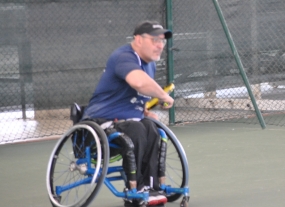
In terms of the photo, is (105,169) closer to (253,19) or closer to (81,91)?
(81,91)

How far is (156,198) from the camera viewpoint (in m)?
4.24

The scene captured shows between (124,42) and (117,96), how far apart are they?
337 cm

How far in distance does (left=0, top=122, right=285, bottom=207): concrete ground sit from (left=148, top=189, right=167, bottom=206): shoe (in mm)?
326

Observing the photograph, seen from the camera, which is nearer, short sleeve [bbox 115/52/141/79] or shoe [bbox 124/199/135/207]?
short sleeve [bbox 115/52/141/79]

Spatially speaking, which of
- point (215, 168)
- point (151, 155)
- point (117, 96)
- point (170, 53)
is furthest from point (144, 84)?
point (170, 53)

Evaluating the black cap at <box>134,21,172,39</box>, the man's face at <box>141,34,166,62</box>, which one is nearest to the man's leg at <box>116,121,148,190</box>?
the man's face at <box>141,34,166,62</box>

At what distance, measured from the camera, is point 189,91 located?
8.00 metres

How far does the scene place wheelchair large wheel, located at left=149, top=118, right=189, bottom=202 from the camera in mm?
4418

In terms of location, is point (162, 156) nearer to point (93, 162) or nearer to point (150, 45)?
point (93, 162)

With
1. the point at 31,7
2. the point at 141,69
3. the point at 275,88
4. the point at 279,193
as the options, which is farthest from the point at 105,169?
the point at 275,88

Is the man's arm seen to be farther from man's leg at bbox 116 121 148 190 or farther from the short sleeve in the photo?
man's leg at bbox 116 121 148 190

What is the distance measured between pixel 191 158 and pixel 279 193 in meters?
1.43

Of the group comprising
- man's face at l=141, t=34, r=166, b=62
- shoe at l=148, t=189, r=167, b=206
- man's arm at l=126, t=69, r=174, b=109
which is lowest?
shoe at l=148, t=189, r=167, b=206

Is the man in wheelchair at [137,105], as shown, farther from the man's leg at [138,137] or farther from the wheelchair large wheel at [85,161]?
the wheelchair large wheel at [85,161]
